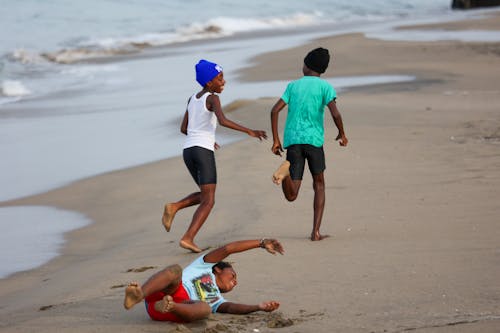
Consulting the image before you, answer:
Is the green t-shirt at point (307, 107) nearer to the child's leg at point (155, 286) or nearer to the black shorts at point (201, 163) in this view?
the black shorts at point (201, 163)

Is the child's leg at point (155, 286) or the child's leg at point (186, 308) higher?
the child's leg at point (155, 286)

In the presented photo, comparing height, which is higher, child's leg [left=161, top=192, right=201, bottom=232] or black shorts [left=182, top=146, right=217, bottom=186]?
black shorts [left=182, top=146, right=217, bottom=186]

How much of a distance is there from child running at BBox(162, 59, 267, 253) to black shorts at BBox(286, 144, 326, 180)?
0.46 metres

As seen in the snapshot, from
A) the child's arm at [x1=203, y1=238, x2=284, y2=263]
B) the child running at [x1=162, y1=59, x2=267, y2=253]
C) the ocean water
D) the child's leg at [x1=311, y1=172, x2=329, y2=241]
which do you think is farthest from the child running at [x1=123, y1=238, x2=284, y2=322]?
the ocean water

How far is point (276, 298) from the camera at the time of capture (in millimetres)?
5492

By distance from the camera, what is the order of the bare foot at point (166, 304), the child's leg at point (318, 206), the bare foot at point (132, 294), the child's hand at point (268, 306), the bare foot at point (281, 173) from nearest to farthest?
the bare foot at point (132, 294) → the bare foot at point (166, 304) → the child's hand at point (268, 306) → the bare foot at point (281, 173) → the child's leg at point (318, 206)

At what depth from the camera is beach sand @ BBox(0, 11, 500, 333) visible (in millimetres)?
5137

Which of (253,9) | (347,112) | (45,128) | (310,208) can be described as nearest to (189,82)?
(45,128)

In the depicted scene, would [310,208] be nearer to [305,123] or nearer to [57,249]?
[305,123]

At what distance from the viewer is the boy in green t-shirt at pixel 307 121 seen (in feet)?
22.8

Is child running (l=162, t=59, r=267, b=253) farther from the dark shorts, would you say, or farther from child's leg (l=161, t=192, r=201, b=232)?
the dark shorts

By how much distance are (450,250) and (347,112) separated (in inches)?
291

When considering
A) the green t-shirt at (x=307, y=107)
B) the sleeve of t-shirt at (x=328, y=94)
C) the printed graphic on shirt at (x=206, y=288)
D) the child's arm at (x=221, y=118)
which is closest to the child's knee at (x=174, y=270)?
the printed graphic on shirt at (x=206, y=288)

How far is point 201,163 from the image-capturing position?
22.3 ft
